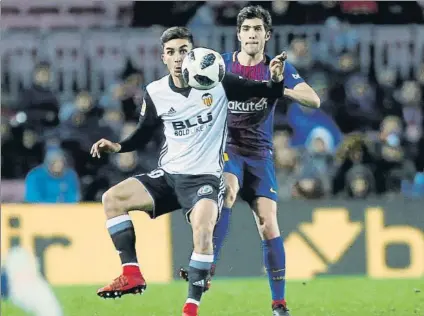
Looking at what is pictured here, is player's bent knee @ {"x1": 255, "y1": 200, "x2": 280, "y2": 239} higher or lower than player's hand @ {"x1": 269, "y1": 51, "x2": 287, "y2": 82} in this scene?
lower

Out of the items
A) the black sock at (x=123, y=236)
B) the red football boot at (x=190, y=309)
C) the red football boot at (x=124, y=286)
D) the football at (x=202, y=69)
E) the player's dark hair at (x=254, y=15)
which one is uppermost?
the player's dark hair at (x=254, y=15)

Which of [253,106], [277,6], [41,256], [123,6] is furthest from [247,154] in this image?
[123,6]

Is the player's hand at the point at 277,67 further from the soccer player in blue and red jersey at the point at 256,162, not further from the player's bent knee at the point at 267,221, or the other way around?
the player's bent knee at the point at 267,221

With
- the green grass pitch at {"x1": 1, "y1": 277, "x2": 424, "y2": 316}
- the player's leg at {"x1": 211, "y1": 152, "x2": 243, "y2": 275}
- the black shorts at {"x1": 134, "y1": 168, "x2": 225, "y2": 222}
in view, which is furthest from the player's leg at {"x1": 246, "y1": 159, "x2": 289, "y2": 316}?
the black shorts at {"x1": 134, "y1": 168, "x2": 225, "y2": 222}

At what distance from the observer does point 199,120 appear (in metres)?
8.85

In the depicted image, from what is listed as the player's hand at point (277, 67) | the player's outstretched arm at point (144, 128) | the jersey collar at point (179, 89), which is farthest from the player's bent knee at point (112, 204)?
the player's hand at point (277, 67)

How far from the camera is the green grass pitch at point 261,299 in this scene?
10148 mm

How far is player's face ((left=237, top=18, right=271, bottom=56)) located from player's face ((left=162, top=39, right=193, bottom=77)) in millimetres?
652

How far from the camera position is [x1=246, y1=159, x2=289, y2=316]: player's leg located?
955 cm

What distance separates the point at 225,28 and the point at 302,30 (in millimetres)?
1099

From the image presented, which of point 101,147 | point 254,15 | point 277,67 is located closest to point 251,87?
point 277,67

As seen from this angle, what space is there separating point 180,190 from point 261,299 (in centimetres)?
261

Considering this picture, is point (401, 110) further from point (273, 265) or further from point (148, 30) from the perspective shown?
point (273, 265)

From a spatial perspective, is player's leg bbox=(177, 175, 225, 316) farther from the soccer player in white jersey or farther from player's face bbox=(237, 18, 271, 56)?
player's face bbox=(237, 18, 271, 56)
